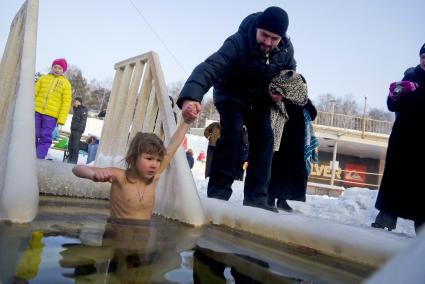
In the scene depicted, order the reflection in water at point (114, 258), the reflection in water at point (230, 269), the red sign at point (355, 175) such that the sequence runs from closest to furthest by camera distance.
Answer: the reflection in water at point (114, 258), the reflection in water at point (230, 269), the red sign at point (355, 175)

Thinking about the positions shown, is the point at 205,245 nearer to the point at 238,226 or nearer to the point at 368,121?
the point at 238,226

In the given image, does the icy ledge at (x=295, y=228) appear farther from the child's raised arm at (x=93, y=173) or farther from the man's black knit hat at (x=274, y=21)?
the man's black knit hat at (x=274, y=21)

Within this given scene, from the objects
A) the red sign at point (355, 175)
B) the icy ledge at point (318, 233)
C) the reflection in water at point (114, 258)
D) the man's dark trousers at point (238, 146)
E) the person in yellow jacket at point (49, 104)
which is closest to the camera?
the reflection in water at point (114, 258)

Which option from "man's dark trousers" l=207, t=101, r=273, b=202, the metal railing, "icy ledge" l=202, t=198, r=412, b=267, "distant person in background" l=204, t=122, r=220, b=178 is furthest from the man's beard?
the metal railing

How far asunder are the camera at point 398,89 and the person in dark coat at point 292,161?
2.20 ft

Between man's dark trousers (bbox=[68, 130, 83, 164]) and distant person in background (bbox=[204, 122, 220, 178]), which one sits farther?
man's dark trousers (bbox=[68, 130, 83, 164])

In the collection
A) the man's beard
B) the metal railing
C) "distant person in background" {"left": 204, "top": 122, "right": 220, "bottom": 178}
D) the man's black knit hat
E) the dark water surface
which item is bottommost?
the dark water surface

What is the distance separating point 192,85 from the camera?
2863 millimetres

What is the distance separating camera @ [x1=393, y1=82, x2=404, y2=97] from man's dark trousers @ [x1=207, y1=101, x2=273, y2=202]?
3.24 feet

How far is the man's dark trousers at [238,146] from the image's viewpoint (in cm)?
323

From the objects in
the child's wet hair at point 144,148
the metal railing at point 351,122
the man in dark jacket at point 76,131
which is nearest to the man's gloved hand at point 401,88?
the child's wet hair at point 144,148

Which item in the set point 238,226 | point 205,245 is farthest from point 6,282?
point 238,226

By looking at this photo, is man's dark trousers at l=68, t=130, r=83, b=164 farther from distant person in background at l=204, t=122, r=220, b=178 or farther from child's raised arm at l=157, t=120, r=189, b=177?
child's raised arm at l=157, t=120, r=189, b=177

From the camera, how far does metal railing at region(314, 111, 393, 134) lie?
21734mm
